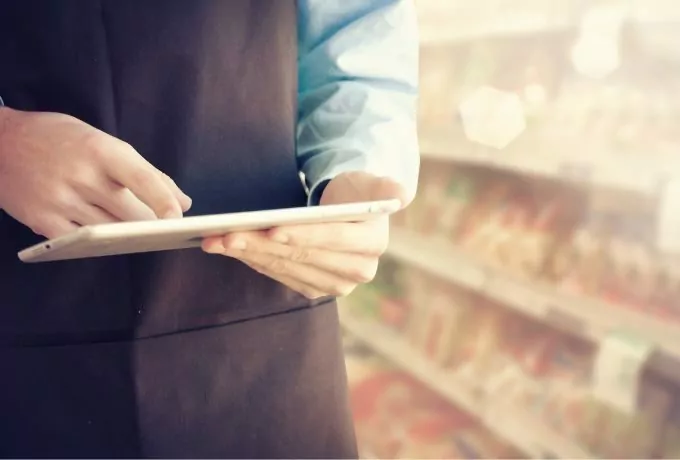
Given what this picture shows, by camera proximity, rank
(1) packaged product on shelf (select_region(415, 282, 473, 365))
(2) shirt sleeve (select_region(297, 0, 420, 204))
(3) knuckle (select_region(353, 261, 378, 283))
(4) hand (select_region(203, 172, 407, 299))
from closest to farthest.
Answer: (4) hand (select_region(203, 172, 407, 299)), (3) knuckle (select_region(353, 261, 378, 283)), (2) shirt sleeve (select_region(297, 0, 420, 204)), (1) packaged product on shelf (select_region(415, 282, 473, 365))

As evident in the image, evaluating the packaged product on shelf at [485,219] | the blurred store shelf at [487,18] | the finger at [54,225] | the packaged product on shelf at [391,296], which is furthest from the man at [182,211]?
the packaged product on shelf at [391,296]

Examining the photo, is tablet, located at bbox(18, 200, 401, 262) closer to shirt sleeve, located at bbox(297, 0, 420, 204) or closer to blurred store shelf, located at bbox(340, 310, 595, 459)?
shirt sleeve, located at bbox(297, 0, 420, 204)

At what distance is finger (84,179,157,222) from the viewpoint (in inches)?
22.7

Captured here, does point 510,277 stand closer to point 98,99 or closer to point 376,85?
point 376,85

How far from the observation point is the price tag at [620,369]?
Answer: 40.5 inches

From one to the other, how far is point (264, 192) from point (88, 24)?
0.23 meters

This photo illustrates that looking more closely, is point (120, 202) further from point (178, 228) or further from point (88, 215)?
point (178, 228)

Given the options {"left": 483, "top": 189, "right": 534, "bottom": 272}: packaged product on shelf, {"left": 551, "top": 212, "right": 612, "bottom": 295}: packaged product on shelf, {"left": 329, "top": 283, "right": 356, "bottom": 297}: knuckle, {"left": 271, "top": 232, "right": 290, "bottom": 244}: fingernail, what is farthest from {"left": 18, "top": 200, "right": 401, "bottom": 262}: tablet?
{"left": 483, "top": 189, "right": 534, "bottom": 272}: packaged product on shelf

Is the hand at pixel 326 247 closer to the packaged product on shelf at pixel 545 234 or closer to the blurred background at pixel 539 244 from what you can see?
the blurred background at pixel 539 244

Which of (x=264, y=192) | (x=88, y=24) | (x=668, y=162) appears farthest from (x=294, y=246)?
(x=668, y=162)

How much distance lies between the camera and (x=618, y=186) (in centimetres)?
107

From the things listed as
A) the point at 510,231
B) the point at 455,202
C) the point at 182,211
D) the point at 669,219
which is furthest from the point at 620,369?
the point at 182,211

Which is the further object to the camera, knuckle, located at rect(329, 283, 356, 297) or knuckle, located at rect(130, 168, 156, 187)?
knuckle, located at rect(329, 283, 356, 297)

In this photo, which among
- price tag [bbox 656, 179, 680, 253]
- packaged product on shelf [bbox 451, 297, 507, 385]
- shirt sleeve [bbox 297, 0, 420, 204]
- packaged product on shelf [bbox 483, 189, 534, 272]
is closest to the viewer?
shirt sleeve [bbox 297, 0, 420, 204]
